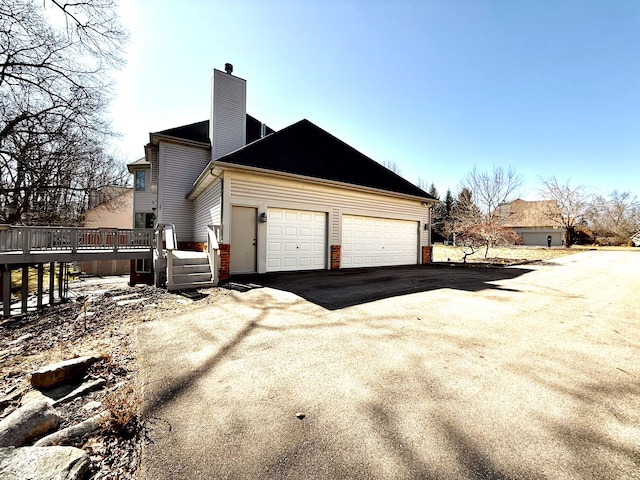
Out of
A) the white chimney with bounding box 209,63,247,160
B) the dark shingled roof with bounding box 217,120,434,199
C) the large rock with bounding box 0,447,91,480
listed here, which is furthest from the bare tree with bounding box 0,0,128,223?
the large rock with bounding box 0,447,91,480

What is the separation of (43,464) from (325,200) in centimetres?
925

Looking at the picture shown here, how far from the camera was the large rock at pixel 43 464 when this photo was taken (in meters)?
1.45

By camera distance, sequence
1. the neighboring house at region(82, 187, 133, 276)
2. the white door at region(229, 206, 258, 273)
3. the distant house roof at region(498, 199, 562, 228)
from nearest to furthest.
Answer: the white door at region(229, 206, 258, 273)
the neighboring house at region(82, 187, 133, 276)
the distant house roof at region(498, 199, 562, 228)

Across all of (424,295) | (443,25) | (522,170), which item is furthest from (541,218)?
(424,295)

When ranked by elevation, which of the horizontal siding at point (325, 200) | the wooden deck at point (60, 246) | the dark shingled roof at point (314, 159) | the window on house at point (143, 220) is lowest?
the wooden deck at point (60, 246)

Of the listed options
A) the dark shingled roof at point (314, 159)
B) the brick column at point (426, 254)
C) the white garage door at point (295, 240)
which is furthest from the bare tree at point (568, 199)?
the white garage door at point (295, 240)

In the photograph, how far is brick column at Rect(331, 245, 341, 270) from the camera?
10305 millimetres

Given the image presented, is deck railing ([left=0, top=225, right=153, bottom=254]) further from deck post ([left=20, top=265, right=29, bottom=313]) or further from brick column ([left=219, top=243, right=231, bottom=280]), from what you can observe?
brick column ([left=219, top=243, right=231, bottom=280])

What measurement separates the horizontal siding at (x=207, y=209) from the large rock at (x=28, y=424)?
6.57m

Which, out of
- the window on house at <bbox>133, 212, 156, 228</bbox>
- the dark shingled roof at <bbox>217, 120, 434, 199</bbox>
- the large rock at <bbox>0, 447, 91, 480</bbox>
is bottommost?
the large rock at <bbox>0, 447, 91, 480</bbox>

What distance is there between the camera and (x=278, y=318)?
4641 millimetres

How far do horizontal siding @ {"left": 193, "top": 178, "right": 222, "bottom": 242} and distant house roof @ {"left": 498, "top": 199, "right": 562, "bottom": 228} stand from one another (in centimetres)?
3110

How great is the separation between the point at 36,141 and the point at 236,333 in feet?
54.6

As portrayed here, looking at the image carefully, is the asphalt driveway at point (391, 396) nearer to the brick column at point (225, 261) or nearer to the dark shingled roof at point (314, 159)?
the brick column at point (225, 261)
